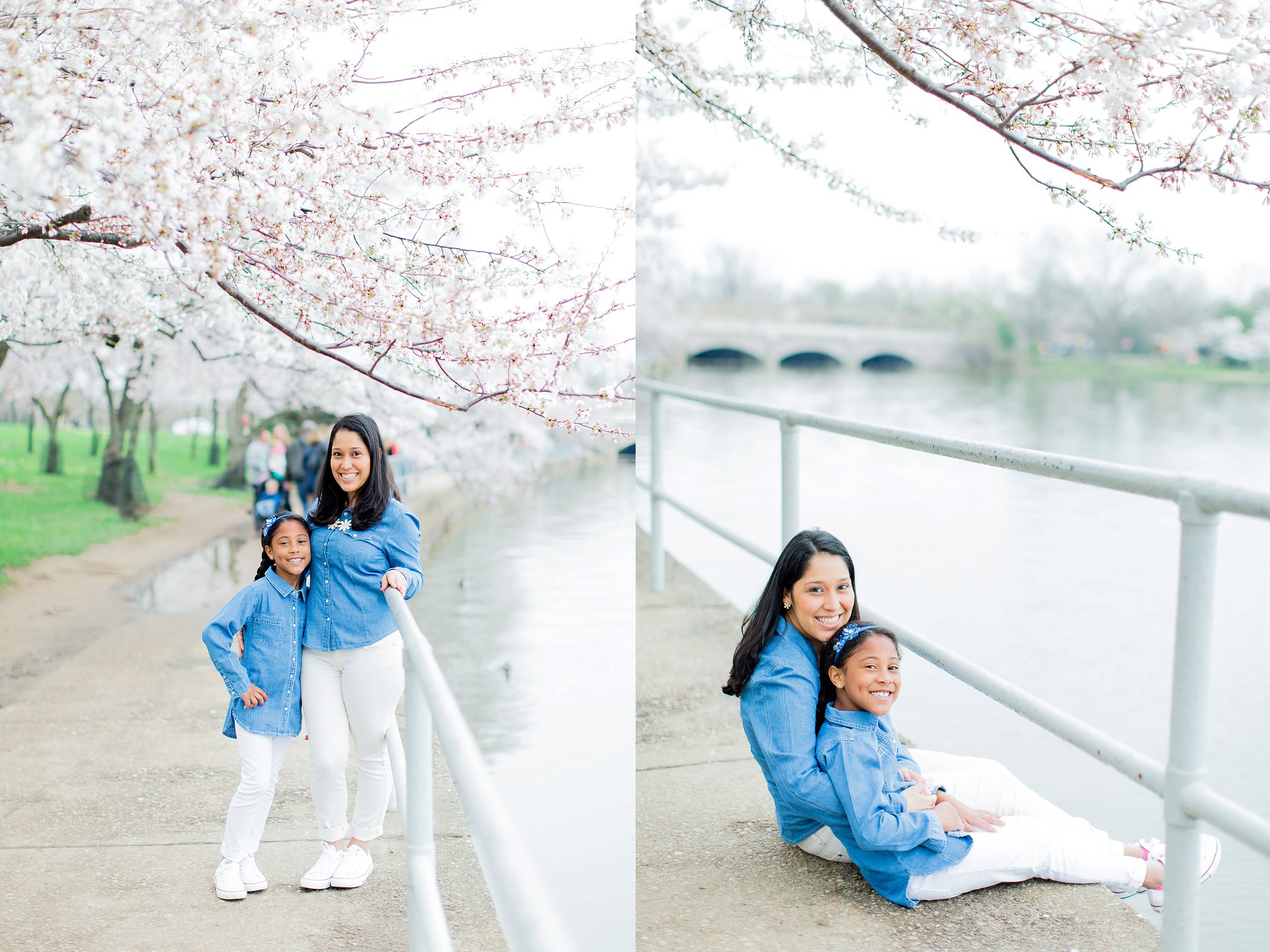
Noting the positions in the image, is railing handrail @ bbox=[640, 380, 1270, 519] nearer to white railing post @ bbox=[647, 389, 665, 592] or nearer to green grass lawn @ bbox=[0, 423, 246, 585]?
white railing post @ bbox=[647, 389, 665, 592]

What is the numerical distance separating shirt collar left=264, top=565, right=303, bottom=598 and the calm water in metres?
1.01

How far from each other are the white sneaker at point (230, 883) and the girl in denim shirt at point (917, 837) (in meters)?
0.98

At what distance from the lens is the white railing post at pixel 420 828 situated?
1080mm

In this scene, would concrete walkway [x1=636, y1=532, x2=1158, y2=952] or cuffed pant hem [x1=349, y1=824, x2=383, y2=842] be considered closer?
concrete walkway [x1=636, y1=532, x2=1158, y2=952]

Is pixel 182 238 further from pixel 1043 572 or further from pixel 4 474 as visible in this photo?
pixel 1043 572

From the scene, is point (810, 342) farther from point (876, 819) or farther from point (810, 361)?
point (876, 819)

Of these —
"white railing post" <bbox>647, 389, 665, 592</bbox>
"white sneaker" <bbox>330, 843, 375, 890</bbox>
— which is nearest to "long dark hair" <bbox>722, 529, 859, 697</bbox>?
"white sneaker" <bbox>330, 843, 375, 890</bbox>

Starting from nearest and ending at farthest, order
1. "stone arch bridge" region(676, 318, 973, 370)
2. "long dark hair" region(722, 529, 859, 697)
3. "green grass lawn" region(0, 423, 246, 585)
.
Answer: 1. "long dark hair" region(722, 529, 859, 697)
2. "green grass lawn" region(0, 423, 246, 585)
3. "stone arch bridge" region(676, 318, 973, 370)

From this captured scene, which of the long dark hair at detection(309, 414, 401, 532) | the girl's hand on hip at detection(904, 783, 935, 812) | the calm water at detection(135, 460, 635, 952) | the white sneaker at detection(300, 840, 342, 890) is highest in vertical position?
the long dark hair at detection(309, 414, 401, 532)

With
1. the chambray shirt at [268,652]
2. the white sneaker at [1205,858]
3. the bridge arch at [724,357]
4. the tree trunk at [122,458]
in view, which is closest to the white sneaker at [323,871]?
the chambray shirt at [268,652]

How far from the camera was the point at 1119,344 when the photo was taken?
6.79 m

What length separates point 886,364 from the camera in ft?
40.5

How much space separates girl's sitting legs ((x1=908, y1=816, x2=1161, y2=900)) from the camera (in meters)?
1.38

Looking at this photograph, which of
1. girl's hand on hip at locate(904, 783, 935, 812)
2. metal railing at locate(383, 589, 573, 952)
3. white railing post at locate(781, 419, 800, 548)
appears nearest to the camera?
metal railing at locate(383, 589, 573, 952)
